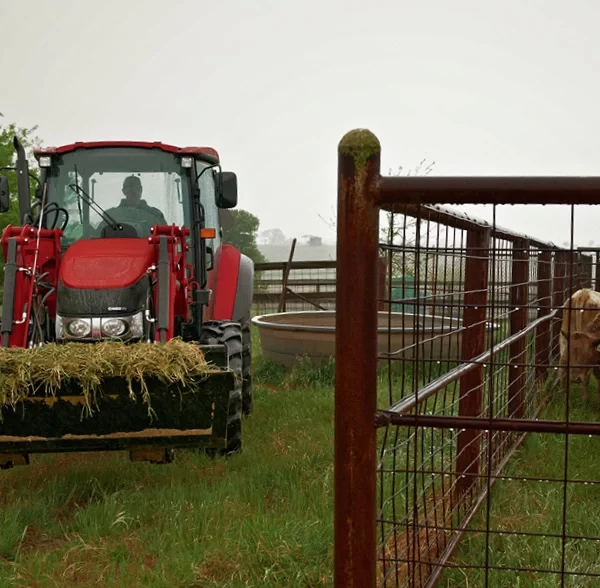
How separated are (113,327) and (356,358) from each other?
3411 millimetres

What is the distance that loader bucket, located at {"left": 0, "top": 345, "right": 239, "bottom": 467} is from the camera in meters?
4.09

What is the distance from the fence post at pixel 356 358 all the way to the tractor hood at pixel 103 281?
3368mm

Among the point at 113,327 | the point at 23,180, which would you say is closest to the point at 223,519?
the point at 113,327

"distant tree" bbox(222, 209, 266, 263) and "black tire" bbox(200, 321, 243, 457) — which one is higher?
"distant tree" bbox(222, 209, 266, 263)

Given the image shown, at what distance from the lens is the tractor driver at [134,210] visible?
5.73 meters

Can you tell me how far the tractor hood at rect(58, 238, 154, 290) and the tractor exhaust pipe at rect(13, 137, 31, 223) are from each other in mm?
615

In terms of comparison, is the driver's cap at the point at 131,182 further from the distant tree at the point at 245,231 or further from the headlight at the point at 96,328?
the distant tree at the point at 245,231

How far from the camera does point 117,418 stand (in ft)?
13.5

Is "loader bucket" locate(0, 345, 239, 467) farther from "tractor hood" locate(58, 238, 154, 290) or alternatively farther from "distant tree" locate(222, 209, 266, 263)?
"distant tree" locate(222, 209, 266, 263)

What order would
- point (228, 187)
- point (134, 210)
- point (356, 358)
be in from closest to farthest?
point (356, 358), point (134, 210), point (228, 187)

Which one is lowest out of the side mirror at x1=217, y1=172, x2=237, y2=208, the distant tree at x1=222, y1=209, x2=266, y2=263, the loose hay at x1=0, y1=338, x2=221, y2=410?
the loose hay at x1=0, y1=338, x2=221, y2=410

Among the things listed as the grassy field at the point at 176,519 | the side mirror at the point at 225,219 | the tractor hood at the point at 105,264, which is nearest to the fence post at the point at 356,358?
the grassy field at the point at 176,519

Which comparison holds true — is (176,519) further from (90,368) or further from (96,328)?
(96,328)

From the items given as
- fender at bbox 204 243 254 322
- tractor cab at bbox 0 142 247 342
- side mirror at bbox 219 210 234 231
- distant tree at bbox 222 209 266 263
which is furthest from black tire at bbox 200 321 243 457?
distant tree at bbox 222 209 266 263
